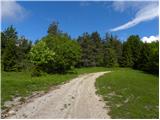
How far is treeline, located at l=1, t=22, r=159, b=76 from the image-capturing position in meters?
76.8

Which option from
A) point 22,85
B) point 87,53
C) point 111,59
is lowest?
point 22,85

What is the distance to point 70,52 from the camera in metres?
76.8

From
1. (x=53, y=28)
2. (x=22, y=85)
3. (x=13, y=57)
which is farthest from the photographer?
(x=53, y=28)

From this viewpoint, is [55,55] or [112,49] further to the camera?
[112,49]

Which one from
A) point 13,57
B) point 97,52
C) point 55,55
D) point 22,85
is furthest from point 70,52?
point 97,52

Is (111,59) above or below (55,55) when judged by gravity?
below

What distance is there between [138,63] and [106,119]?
333 feet

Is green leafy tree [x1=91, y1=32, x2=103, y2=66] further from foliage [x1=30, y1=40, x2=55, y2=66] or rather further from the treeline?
foliage [x1=30, y1=40, x2=55, y2=66]

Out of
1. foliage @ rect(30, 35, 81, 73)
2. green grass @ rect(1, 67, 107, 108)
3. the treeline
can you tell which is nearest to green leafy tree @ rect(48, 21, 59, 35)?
the treeline

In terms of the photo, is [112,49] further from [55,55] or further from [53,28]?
[55,55]

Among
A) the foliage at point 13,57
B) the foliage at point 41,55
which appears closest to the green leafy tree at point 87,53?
the foliage at point 13,57

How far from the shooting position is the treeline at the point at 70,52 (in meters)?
76.8

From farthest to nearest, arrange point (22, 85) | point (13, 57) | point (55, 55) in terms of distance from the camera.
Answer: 1. point (13, 57)
2. point (55, 55)
3. point (22, 85)

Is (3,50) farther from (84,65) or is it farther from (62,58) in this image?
(84,65)
